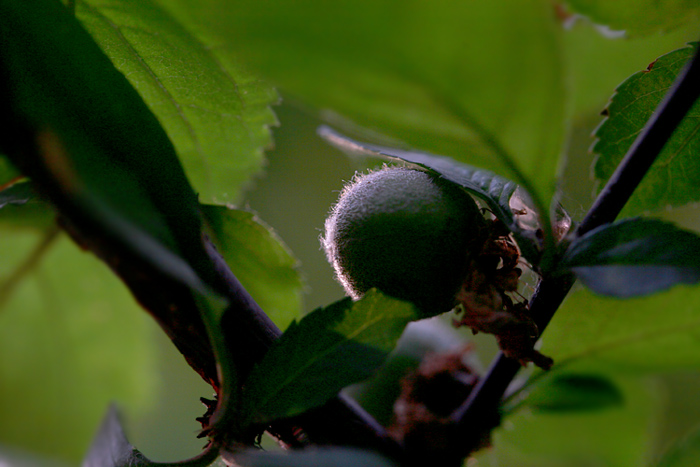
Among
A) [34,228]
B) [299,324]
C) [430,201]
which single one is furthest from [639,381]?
[34,228]

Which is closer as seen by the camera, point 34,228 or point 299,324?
point 299,324

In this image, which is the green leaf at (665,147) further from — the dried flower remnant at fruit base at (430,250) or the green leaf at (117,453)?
the green leaf at (117,453)

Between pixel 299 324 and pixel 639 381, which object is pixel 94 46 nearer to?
pixel 299 324

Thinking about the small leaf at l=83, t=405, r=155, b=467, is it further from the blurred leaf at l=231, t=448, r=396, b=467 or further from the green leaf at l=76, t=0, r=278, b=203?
the green leaf at l=76, t=0, r=278, b=203

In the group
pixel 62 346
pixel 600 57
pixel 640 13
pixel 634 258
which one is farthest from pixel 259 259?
pixel 62 346

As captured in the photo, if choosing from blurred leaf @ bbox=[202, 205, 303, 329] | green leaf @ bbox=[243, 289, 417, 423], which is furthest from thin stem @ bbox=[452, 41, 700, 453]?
blurred leaf @ bbox=[202, 205, 303, 329]

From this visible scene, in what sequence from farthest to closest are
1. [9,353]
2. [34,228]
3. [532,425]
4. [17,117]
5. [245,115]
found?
[9,353]
[532,425]
[34,228]
[245,115]
[17,117]

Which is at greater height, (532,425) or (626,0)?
(626,0)

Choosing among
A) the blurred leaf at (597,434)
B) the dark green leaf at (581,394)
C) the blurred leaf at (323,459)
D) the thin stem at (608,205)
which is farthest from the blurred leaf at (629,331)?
the blurred leaf at (323,459)
